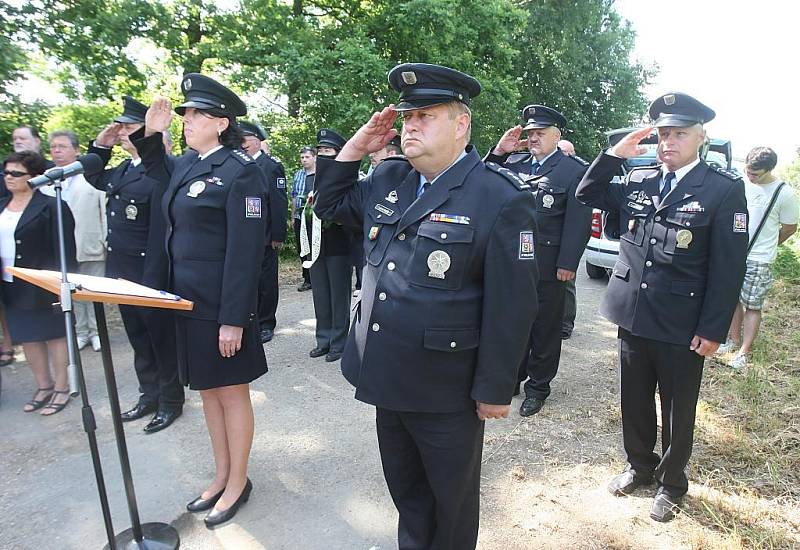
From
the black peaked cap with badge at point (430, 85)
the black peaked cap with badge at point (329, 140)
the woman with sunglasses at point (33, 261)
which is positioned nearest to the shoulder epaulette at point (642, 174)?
the black peaked cap with badge at point (430, 85)

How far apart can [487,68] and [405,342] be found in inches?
472

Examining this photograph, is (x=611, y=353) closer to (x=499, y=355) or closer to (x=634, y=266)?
(x=634, y=266)

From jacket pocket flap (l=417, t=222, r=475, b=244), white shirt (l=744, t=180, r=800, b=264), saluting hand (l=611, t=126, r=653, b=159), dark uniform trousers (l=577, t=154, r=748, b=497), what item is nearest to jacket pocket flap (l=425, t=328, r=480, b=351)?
jacket pocket flap (l=417, t=222, r=475, b=244)

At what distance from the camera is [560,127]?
172 inches

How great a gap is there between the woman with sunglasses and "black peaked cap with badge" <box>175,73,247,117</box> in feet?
6.95

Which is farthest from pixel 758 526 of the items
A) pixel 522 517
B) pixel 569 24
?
pixel 569 24

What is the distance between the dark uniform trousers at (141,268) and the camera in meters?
3.84

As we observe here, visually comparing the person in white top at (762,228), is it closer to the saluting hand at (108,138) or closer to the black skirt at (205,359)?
the black skirt at (205,359)

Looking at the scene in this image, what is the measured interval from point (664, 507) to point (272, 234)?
4275 mm

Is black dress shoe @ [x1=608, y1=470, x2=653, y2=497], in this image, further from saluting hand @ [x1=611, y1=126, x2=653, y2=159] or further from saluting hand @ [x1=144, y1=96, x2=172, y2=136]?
saluting hand @ [x1=144, y1=96, x2=172, y2=136]

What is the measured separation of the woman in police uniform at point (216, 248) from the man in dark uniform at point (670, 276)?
1.93 metres

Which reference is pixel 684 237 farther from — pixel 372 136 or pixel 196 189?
Result: pixel 196 189

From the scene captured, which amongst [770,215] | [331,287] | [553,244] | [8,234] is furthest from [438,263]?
[770,215]

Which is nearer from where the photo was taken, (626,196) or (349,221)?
(349,221)
